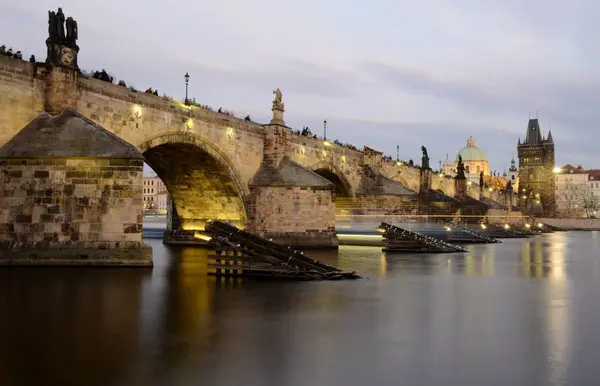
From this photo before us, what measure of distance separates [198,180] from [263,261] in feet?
53.6

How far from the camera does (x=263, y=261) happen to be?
1572 centimetres

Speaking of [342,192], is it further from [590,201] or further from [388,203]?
[590,201]

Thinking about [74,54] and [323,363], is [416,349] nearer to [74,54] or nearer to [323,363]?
[323,363]

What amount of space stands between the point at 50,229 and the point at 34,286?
177 inches

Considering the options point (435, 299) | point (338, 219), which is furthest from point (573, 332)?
point (338, 219)

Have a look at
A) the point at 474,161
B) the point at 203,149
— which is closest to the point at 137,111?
the point at 203,149

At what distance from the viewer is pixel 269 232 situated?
102ft

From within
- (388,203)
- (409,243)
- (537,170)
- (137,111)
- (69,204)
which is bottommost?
(409,243)

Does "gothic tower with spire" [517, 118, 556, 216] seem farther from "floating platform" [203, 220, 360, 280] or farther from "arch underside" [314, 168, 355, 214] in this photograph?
"floating platform" [203, 220, 360, 280]

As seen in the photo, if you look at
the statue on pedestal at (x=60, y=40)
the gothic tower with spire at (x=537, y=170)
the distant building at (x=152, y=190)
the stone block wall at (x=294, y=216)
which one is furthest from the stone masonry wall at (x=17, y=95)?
the distant building at (x=152, y=190)

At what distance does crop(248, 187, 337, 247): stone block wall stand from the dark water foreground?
1501cm

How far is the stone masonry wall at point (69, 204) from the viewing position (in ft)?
55.7

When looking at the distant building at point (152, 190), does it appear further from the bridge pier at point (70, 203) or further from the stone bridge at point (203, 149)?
the bridge pier at point (70, 203)

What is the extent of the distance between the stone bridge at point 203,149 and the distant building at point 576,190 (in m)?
104
